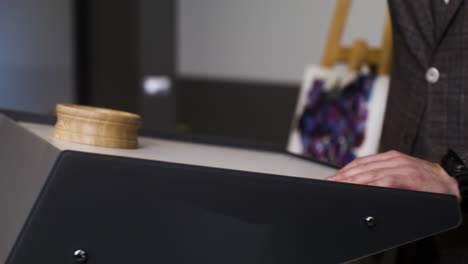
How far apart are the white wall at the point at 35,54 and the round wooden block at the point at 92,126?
8.15 feet

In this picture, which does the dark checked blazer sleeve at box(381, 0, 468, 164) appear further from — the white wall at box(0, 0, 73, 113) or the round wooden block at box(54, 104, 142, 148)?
the white wall at box(0, 0, 73, 113)

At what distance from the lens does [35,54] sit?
125 inches

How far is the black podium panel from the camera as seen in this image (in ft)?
1.81

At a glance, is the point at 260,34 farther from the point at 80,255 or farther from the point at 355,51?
the point at 80,255

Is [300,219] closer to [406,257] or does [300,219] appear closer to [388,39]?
[406,257]

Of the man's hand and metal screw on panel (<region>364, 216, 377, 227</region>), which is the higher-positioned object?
the man's hand

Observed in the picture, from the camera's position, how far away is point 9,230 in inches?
24.5

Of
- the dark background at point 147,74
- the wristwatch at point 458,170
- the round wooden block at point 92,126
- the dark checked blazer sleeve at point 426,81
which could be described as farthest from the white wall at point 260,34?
the round wooden block at point 92,126

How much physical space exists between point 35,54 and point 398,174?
281 cm

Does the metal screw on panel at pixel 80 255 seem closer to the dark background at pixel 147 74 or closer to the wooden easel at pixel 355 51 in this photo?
the wooden easel at pixel 355 51

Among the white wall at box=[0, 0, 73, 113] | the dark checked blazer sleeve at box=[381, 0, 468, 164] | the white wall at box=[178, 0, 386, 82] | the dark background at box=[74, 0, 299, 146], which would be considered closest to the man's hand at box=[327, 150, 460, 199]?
the dark checked blazer sleeve at box=[381, 0, 468, 164]

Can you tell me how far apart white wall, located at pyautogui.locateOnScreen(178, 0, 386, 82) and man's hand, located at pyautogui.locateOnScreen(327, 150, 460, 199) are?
81.8 inches

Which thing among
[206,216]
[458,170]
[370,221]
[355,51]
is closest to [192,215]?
[206,216]

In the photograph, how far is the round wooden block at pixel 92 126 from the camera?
2.43 feet
